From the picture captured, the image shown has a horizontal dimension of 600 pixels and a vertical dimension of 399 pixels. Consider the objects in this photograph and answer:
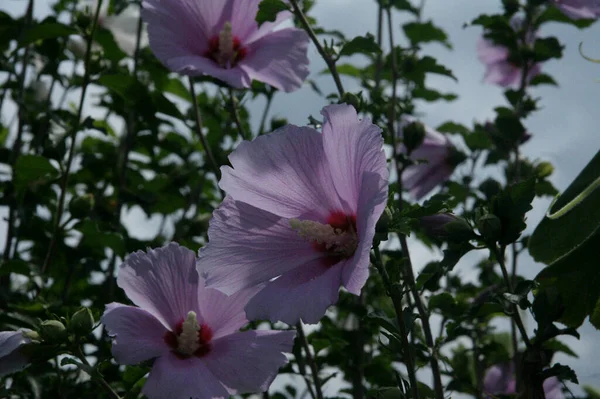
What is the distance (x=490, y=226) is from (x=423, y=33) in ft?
4.60

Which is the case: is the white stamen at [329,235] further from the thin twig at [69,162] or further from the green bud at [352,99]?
the thin twig at [69,162]

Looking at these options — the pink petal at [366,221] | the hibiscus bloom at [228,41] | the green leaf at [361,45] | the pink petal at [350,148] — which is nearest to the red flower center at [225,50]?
the hibiscus bloom at [228,41]

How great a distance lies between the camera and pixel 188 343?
1.12 metres

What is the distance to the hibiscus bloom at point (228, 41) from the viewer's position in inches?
56.6

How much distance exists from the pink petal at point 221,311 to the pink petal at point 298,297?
0.47 feet

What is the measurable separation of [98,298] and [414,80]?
99 centimetres

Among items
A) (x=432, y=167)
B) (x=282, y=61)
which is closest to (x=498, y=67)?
(x=432, y=167)

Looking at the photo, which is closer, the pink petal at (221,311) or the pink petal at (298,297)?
the pink petal at (298,297)

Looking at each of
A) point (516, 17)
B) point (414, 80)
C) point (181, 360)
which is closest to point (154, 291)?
point (181, 360)

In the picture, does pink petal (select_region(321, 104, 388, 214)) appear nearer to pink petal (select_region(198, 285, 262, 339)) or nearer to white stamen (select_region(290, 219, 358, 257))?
white stamen (select_region(290, 219, 358, 257))

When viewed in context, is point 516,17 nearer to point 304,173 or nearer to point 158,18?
point 158,18

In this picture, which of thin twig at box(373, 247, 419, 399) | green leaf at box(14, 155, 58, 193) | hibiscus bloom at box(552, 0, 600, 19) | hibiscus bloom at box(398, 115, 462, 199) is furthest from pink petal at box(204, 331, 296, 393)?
hibiscus bloom at box(552, 0, 600, 19)

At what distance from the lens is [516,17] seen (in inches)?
90.9

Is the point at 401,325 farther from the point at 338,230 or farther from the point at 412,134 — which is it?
the point at 412,134
